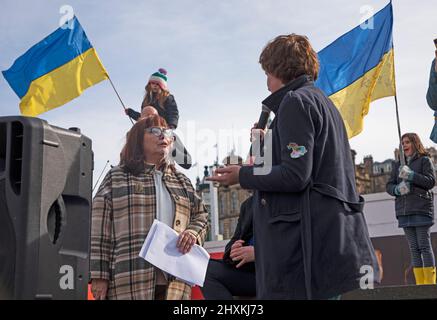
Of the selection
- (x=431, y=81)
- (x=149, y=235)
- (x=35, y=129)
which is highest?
(x=431, y=81)

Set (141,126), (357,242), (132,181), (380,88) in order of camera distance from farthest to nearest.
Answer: (380,88) → (141,126) → (132,181) → (357,242)

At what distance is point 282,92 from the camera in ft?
10.1

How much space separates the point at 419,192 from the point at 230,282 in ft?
11.4

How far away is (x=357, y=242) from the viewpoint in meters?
2.81

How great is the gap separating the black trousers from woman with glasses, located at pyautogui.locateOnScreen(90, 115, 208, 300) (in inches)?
8.9

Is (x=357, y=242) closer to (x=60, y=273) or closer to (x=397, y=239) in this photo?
(x=60, y=273)

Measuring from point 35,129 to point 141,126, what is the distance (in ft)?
6.66

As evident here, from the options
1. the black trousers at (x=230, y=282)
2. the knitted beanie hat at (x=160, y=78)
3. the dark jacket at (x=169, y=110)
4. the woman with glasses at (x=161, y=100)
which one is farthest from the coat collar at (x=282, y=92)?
the knitted beanie hat at (x=160, y=78)

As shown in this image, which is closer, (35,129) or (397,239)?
(35,129)

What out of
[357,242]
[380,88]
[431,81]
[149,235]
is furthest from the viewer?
[380,88]

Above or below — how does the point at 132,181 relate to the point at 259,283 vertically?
above
